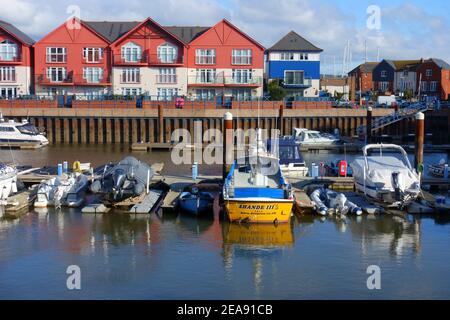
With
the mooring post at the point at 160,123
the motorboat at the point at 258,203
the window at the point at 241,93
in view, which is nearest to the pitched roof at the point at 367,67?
the window at the point at 241,93

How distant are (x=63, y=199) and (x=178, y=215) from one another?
15.3 ft

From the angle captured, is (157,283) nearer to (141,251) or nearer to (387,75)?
(141,251)

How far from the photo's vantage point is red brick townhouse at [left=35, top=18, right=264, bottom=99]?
6172 cm

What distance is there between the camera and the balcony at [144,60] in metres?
61.5

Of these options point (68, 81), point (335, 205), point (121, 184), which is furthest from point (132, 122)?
point (335, 205)

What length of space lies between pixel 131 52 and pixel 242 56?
10.7 meters

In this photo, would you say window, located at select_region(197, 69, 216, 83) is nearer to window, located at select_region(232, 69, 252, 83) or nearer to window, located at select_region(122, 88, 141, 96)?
window, located at select_region(232, 69, 252, 83)

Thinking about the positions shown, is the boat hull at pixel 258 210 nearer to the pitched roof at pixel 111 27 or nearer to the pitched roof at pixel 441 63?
the pitched roof at pixel 111 27

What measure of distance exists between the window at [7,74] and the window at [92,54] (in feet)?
22.6

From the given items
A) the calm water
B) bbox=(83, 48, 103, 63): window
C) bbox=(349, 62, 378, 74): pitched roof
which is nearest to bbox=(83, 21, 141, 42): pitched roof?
bbox=(83, 48, 103, 63): window

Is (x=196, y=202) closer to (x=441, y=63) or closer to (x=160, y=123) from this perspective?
(x=160, y=123)
